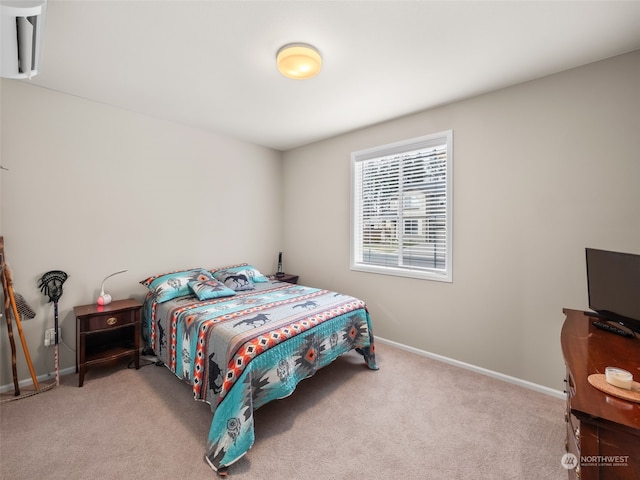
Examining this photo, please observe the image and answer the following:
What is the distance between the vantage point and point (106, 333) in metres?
2.81

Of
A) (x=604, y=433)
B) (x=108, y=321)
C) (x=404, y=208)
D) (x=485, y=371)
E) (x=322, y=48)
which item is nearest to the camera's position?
(x=604, y=433)

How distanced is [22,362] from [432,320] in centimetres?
385

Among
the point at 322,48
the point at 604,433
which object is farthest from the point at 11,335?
the point at 604,433

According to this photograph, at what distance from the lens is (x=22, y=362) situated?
2.42 m

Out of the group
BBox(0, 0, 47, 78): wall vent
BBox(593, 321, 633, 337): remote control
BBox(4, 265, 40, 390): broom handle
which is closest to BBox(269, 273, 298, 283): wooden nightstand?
BBox(4, 265, 40, 390): broom handle

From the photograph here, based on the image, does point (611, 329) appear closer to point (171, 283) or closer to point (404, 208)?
point (404, 208)

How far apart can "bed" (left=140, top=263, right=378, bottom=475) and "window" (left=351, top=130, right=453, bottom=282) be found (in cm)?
88

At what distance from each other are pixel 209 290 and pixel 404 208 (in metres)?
2.33

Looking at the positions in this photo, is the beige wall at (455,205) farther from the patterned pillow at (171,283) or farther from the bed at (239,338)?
the bed at (239,338)

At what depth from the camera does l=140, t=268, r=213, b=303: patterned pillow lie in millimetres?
2801

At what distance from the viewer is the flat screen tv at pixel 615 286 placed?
1505 millimetres

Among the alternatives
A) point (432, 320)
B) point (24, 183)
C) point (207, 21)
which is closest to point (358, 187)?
point (432, 320)

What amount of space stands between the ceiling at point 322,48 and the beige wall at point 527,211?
0.24 meters

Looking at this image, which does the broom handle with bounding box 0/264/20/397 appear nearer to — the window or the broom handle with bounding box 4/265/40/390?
the broom handle with bounding box 4/265/40/390
